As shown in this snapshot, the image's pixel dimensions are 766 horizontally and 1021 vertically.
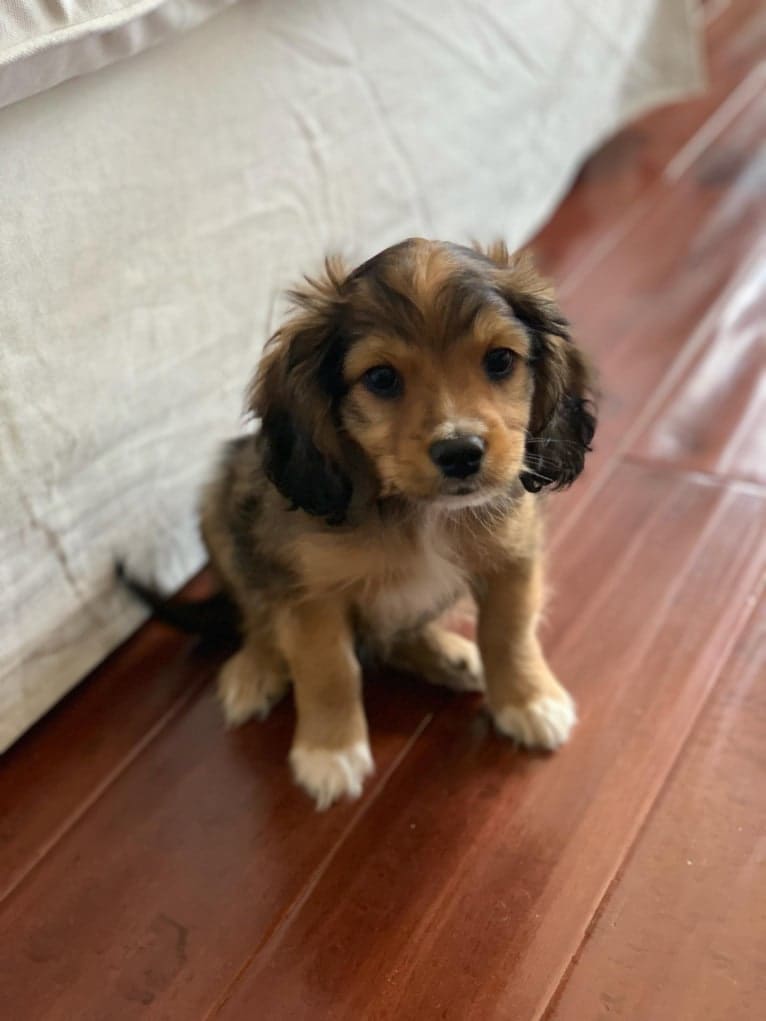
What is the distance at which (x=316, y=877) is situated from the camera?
4.80 feet

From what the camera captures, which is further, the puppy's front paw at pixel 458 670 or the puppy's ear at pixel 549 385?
the puppy's front paw at pixel 458 670

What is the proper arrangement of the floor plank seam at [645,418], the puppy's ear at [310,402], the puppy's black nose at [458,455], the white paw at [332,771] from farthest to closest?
the floor plank seam at [645,418] < the white paw at [332,771] < the puppy's ear at [310,402] < the puppy's black nose at [458,455]

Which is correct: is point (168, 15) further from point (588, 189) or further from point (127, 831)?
point (588, 189)

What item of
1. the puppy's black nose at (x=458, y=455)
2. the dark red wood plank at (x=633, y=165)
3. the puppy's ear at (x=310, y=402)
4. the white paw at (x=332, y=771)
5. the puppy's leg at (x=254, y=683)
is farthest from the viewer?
the dark red wood plank at (x=633, y=165)

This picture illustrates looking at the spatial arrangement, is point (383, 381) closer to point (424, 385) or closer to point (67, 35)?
point (424, 385)

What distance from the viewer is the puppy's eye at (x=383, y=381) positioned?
1.26 m

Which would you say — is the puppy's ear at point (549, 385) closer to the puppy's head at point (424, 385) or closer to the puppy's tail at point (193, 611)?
the puppy's head at point (424, 385)

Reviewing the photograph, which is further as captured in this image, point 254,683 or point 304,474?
point 254,683

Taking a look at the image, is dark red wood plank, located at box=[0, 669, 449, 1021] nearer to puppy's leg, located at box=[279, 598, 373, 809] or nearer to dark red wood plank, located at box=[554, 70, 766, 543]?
puppy's leg, located at box=[279, 598, 373, 809]

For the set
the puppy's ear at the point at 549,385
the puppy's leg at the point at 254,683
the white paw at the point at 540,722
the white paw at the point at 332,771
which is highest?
the puppy's ear at the point at 549,385

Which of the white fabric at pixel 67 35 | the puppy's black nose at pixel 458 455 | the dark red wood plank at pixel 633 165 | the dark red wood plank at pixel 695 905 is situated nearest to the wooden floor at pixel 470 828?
the dark red wood plank at pixel 695 905

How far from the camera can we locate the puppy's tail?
5.82 ft

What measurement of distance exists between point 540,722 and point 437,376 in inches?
24.8

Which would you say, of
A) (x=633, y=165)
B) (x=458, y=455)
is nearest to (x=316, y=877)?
(x=458, y=455)
